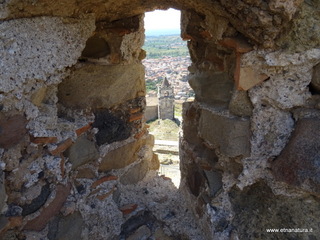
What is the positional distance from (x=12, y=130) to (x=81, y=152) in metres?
0.45

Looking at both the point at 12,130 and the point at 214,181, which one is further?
the point at 214,181

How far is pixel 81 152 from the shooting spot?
1558 millimetres

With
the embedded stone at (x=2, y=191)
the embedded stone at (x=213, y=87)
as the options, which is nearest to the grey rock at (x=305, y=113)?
the embedded stone at (x=213, y=87)

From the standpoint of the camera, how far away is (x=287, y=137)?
4.20 feet

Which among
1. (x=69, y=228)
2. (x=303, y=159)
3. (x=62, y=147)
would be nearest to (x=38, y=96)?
(x=62, y=147)

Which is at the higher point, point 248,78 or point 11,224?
point 248,78

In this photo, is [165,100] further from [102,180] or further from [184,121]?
[102,180]

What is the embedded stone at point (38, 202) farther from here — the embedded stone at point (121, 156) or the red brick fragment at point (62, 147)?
the embedded stone at point (121, 156)

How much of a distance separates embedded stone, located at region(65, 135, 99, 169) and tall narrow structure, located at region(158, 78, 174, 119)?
14.5 meters

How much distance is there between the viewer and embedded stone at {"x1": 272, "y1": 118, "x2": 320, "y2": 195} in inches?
45.0

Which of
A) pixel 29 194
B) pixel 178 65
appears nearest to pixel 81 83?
pixel 29 194

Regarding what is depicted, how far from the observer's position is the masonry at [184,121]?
3.77 ft

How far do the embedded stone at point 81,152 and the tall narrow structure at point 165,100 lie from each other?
14.5 meters

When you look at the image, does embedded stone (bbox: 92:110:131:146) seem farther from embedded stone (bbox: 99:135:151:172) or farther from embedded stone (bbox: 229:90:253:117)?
embedded stone (bbox: 229:90:253:117)
